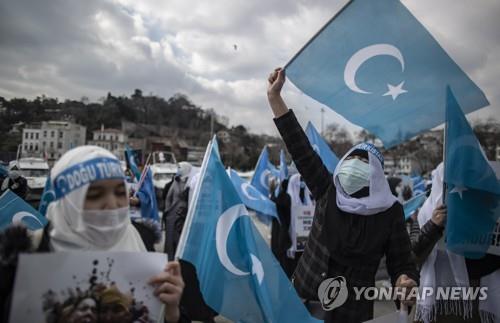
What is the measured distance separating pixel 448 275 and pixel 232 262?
5.88 ft

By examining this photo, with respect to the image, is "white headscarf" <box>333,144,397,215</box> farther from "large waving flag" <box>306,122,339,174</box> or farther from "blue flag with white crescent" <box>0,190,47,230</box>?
"large waving flag" <box>306,122,339,174</box>

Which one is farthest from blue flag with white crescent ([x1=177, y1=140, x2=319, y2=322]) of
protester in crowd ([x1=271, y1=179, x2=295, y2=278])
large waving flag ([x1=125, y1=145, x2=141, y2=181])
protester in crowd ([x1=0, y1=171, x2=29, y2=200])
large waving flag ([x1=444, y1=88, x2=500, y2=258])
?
large waving flag ([x1=125, y1=145, x2=141, y2=181])

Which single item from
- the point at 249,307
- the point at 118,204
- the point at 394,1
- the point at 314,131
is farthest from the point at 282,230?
the point at 118,204

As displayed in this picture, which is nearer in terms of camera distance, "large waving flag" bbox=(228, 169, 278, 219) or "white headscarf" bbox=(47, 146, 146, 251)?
"white headscarf" bbox=(47, 146, 146, 251)

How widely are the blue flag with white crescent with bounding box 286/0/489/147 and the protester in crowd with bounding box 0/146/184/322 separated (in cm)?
168

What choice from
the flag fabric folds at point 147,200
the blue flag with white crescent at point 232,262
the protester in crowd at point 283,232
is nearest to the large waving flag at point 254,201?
the protester in crowd at point 283,232

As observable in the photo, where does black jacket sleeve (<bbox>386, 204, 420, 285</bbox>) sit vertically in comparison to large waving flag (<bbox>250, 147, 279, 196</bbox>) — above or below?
below

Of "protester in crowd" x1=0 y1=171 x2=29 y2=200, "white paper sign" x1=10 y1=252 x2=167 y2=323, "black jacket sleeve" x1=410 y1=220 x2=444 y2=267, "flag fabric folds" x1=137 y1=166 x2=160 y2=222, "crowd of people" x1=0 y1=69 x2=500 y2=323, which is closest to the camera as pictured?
"white paper sign" x1=10 y1=252 x2=167 y2=323

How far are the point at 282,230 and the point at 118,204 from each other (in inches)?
190

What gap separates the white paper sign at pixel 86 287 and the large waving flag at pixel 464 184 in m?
2.07

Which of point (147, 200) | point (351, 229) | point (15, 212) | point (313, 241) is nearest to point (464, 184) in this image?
point (351, 229)

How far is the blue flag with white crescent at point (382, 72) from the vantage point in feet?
7.66

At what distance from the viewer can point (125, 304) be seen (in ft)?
3.84

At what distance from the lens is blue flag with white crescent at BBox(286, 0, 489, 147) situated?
2336mm
